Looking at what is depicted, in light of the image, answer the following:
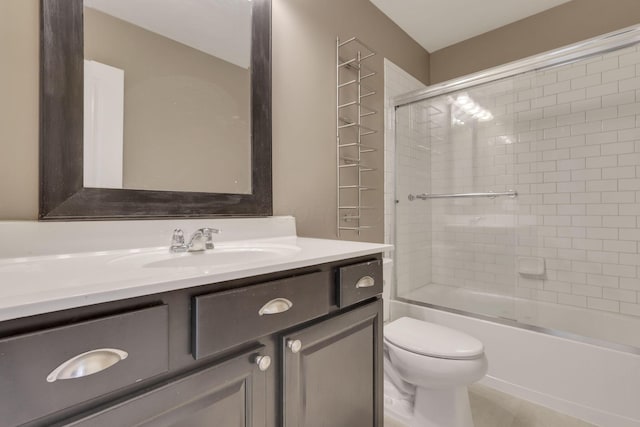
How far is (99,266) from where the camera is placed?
725 mm

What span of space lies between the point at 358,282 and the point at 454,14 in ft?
7.30

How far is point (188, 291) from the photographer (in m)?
0.59

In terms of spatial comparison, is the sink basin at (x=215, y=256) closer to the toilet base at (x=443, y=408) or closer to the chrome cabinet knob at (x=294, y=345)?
the chrome cabinet knob at (x=294, y=345)

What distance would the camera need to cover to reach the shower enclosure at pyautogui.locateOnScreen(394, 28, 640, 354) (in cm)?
196

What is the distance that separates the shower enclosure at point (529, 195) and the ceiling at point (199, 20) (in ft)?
4.41

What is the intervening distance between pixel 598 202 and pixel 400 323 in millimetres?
1638

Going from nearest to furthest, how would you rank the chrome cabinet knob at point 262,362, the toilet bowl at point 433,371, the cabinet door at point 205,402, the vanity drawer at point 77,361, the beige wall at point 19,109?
the vanity drawer at point 77,361, the cabinet door at point 205,402, the chrome cabinet knob at point 262,362, the beige wall at point 19,109, the toilet bowl at point 433,371

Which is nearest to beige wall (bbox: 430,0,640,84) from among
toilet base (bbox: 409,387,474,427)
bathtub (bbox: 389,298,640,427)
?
bathtub (bbox: 389,298,640,427)

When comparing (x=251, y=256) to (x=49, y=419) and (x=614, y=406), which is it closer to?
(x=49, y=419)

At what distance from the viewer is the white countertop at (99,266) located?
0.46m

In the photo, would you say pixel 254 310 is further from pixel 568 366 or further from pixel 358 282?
pixel 568 366

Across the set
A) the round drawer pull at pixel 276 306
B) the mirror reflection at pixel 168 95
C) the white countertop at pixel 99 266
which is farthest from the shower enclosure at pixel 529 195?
the round drawer pull at pixel 276 306

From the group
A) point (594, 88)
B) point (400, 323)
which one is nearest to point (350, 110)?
point (400, 323)

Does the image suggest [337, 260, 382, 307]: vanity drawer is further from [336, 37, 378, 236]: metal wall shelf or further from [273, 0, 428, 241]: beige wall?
[336, 37, 378, 236]: metal wall shelf
